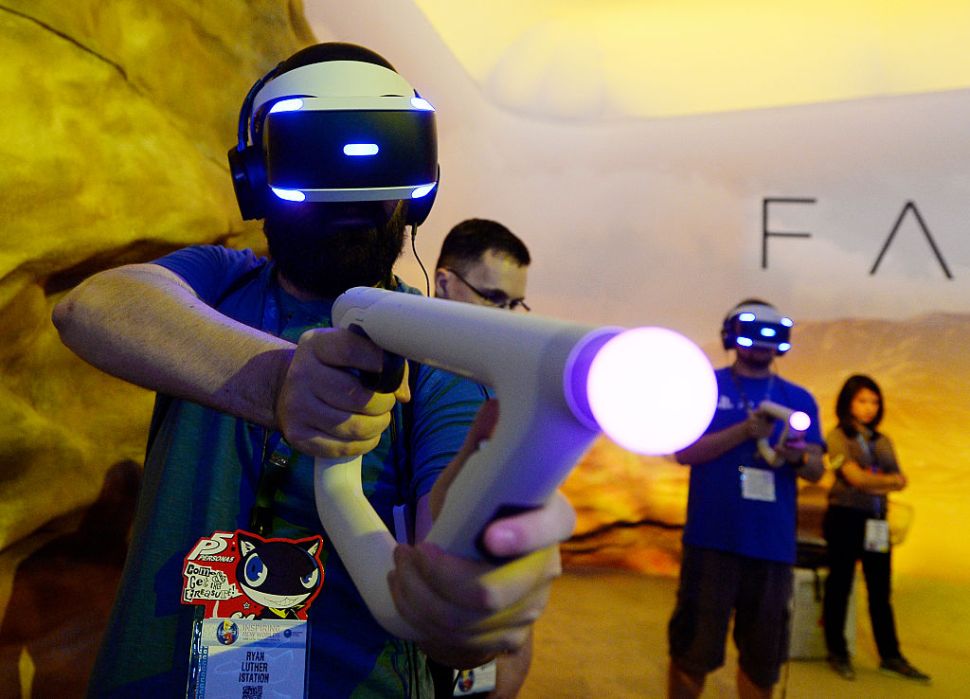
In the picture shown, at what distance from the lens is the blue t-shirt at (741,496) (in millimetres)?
2789

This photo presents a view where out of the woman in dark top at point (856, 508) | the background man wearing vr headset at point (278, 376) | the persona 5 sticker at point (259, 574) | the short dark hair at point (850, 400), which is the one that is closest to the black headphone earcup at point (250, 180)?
the background man wearing vr headset at point (278, 376)

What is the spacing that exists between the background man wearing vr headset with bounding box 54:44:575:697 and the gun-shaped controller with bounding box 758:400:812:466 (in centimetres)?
199

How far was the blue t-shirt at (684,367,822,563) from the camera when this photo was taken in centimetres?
279

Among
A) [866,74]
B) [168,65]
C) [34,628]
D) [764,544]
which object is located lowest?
[34,628]

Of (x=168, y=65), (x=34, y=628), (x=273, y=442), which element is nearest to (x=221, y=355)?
(x=273, y=442)

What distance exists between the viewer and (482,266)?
7.79ft

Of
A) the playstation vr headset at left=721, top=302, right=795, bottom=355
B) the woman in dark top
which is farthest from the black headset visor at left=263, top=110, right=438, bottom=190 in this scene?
the woman in dark top

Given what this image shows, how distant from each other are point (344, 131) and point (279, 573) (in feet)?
1.70

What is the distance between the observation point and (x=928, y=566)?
500cm

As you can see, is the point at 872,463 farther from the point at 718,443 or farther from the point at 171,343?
the point at 171,343

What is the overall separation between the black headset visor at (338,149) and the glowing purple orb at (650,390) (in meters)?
0.57

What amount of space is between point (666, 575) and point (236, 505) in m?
4.63

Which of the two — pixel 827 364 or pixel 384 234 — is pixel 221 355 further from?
pixel 827 364

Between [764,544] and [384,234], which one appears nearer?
[384,234]
